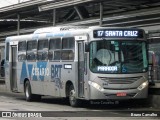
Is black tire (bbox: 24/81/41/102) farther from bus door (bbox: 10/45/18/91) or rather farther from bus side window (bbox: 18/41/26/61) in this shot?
bus door (bbox: 10/45/18/91)

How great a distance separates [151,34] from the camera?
76.9ft

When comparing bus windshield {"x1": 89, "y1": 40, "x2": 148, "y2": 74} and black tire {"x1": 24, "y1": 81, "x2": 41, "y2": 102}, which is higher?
bus windshield {"x1": 89, "y1": 40, "x2": 148, "y2": 74}

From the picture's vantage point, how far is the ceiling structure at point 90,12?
2570 cm

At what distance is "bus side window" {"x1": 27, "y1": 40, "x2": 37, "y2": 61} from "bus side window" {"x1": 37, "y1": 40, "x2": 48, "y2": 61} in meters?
0.41

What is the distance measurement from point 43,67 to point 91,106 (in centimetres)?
314

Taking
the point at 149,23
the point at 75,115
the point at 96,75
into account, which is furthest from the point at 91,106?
the point at 149,23

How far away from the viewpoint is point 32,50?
2253cm

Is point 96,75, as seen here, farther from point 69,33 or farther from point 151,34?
point 151,34

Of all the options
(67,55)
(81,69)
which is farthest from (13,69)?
(81,69)

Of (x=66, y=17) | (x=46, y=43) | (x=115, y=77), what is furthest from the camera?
(x=66, y=17)

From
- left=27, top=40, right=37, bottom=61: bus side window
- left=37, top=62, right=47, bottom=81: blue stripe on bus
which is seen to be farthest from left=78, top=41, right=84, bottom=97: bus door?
left=27, top=40, right=37, bottom=61: bus side window

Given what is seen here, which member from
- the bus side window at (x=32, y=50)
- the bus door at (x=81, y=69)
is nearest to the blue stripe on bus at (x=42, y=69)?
the bus side window at (x=32, y=50)

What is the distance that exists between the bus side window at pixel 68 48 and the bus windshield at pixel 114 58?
138cm

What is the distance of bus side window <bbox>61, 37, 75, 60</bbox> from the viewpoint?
62.6 feet
